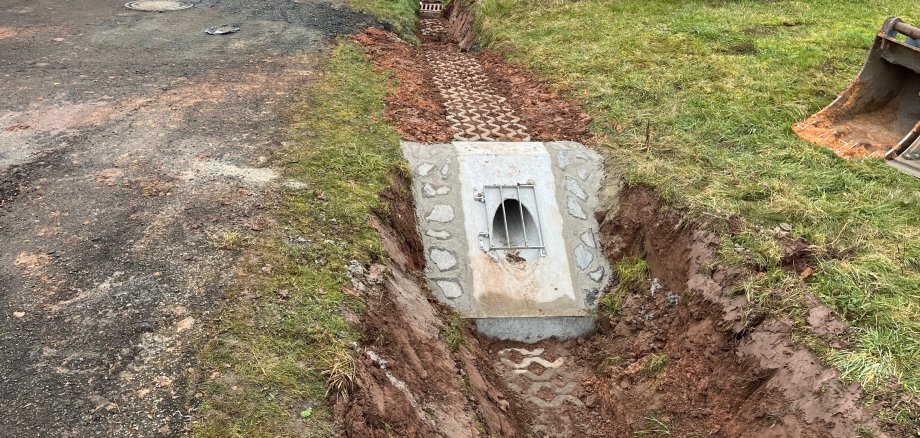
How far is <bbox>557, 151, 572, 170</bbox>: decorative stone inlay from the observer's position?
8.83 m

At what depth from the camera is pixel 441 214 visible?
8.25 m

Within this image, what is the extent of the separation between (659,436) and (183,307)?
413 cm

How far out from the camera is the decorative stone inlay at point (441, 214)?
26.9 feet

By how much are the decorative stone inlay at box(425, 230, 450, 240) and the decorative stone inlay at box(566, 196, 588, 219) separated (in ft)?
5.34

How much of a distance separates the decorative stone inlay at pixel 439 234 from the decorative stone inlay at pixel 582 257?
1597 millimetres

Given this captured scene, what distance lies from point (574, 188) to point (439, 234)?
1923 millimetres

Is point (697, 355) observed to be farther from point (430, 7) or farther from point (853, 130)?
point (430, 7)

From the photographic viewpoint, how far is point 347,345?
503cm

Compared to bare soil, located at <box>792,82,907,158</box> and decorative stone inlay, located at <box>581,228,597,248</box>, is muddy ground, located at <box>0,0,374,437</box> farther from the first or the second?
bare soil, located at <box>792,82,907,158</box>

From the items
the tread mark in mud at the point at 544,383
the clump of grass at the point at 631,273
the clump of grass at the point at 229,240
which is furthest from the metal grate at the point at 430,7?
the clump of grass at the point at 229,240

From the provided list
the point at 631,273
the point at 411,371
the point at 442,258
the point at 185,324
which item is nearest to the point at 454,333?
the point at 411,371

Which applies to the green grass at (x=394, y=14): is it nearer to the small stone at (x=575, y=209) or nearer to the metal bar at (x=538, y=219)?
the metal bar at (x=538, y=219)

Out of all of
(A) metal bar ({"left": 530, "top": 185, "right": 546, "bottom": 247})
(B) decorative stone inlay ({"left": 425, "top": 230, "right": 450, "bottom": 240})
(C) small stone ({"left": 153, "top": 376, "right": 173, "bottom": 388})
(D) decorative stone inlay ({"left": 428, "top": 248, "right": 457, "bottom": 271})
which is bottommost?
(D) decorative stone inlay ({"left": 428, "top": 248, "right": 457, "bottom": 271})

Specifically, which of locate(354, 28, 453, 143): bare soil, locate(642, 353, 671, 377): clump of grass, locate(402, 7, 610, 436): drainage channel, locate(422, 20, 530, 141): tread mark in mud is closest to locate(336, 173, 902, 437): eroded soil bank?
locate(642, 353, 671, 377): clump of grass
